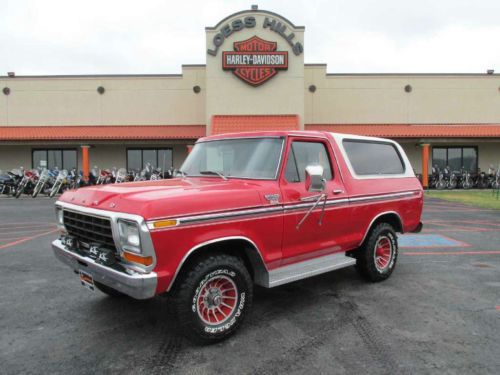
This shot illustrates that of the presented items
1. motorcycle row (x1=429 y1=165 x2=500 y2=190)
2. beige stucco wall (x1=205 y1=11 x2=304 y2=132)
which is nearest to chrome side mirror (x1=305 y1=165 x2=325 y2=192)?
beige stucco wall (x1=205 y1=11 x2=304 y2=132)

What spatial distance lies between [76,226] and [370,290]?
369cm

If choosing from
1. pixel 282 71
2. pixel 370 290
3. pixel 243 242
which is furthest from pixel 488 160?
pixel 243 242

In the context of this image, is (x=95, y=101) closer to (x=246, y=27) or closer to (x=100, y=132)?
(x=100, y=132)

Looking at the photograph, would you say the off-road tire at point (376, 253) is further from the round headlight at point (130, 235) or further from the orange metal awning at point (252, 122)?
the orange metal awning at point (252, 122)

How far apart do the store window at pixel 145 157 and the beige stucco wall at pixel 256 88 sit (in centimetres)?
463

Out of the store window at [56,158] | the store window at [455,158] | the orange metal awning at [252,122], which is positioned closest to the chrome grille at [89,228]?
the orange metal awning at [252,122]

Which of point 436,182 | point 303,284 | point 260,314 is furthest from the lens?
point 436,182

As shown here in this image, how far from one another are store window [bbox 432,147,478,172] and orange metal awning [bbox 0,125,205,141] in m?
16.4

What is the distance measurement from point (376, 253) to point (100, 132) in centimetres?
2188

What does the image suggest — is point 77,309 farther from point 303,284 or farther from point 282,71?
point 282,71

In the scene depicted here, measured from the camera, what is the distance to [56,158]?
81.5ft

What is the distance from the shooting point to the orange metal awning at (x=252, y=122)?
21.0 m

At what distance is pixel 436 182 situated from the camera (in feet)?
77.3

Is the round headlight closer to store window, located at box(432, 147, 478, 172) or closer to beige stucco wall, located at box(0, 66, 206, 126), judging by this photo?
beige stucco wall, located at box(0, 66, 206, 126)
